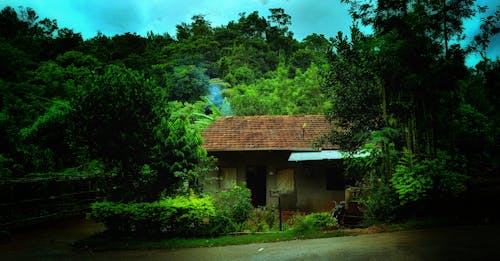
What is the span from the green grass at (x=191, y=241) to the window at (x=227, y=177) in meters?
7.40

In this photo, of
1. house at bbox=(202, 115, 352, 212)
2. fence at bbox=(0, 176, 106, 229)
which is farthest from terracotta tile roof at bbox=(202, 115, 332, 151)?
fence at bbox=(0, 176, 106, 229)

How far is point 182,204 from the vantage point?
1105 cm

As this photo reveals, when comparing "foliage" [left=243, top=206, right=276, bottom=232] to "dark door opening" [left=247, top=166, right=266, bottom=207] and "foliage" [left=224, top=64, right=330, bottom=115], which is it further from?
"foliage" [left=224, top=64, right=330, bottom=115]

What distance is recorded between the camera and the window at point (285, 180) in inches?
701

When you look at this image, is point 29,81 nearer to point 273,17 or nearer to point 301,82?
point 301,82

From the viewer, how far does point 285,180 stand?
58.8 ft

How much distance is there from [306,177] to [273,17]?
3416cm

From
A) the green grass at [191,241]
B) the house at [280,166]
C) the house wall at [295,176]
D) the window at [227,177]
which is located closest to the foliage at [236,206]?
the green grass at [191,241]

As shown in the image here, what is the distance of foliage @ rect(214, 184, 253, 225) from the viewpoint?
1116 cm

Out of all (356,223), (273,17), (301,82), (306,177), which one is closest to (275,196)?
(306,177)

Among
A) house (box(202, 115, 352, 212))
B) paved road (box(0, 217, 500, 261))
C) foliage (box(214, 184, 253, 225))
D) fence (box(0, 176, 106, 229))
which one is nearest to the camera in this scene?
paved road (box(0, 217, 500, 261))

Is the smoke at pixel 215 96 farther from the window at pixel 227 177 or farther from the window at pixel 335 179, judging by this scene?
the window at pixel 335 179

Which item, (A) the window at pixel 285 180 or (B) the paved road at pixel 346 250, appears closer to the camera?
(B) the paved road at pixel 346 250

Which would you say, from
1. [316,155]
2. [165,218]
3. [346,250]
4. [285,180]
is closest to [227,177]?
[285,180]
